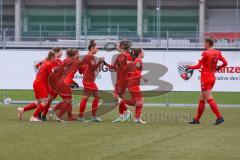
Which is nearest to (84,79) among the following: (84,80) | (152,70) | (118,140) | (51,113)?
(84,80)

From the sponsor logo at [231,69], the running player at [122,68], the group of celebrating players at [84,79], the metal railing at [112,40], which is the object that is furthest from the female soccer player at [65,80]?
the metal railing at [112,40]

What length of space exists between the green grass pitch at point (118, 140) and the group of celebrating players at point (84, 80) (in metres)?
0.62

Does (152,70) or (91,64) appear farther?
(152,70)

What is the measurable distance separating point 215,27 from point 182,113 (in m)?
35.5

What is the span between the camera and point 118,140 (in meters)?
12.2

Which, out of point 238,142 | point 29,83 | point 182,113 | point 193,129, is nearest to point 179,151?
point 238,142

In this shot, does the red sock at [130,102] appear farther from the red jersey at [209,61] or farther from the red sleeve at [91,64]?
the red jersey at [209,61]

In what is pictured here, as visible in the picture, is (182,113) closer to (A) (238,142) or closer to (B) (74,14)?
(A) (238,142)

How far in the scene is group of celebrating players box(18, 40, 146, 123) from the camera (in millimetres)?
16891

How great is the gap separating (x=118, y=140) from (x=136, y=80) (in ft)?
16.2

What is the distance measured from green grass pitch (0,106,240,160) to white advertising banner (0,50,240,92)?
6.90 meters

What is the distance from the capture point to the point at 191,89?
80.1ft

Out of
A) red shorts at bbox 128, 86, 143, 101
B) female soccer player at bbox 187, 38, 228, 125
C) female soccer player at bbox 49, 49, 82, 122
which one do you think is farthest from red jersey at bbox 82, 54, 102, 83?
female soccer player at bbox 187, 38, 228, 125

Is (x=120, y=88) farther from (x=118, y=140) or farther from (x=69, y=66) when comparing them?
(x=118, y=140)
